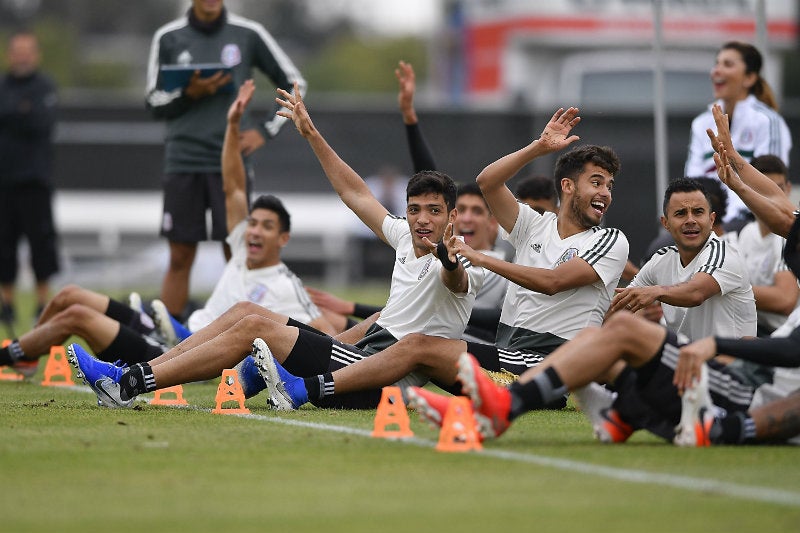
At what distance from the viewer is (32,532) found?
473cm

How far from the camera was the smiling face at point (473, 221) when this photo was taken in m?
10.3

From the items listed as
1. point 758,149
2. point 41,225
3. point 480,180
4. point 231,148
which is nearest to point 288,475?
point 480,180

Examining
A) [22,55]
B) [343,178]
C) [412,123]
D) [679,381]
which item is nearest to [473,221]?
[412,123]

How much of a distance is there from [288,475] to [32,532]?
1.31 metres

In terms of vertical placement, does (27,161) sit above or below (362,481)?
above

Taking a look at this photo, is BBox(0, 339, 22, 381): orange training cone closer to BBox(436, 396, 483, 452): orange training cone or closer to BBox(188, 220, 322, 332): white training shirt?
BBox(188, 220, 322, 332): white training shirt

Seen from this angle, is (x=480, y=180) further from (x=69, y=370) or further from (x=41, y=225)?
(x=41, y=225)

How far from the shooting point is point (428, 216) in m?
8.04

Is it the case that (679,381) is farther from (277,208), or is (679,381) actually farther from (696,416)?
(277,208)

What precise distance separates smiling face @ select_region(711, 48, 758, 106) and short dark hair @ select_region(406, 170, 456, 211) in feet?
12.0

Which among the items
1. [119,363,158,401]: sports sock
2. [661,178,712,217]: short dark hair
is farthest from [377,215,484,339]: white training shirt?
[119,363,158,401]: sports sock

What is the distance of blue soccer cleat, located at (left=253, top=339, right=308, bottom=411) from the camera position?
25.7 ft

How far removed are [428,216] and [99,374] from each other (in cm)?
196

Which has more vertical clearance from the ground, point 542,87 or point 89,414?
point 542,87
